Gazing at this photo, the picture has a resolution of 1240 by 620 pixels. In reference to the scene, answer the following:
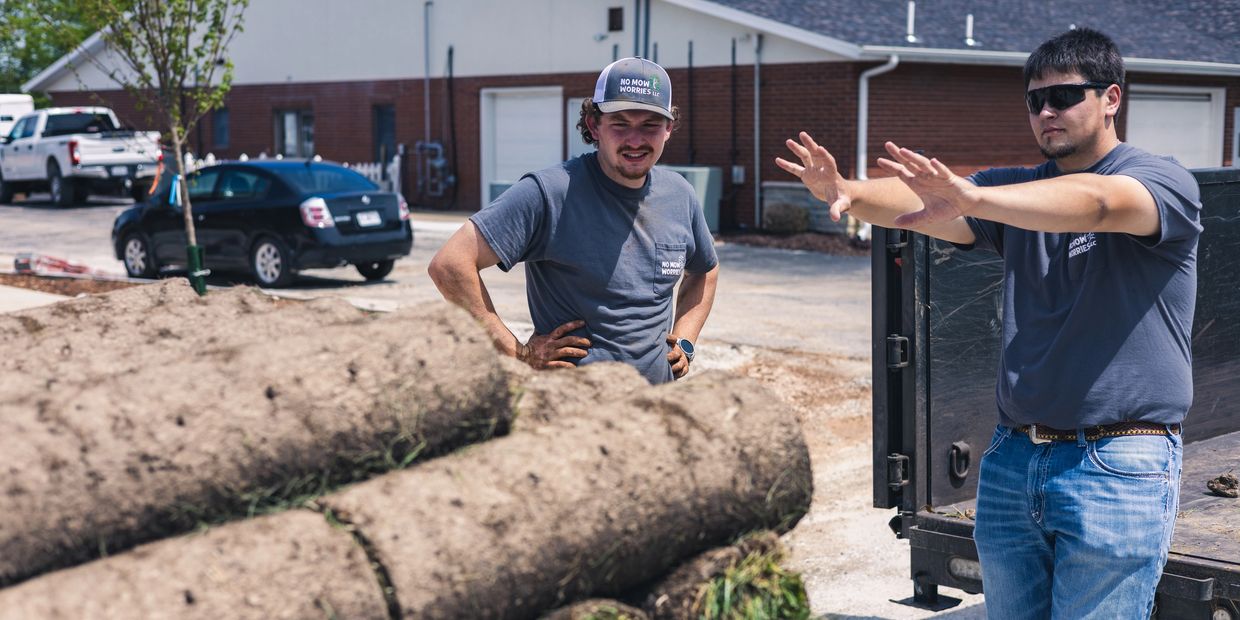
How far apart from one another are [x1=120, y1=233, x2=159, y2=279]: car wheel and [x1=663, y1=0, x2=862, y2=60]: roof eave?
10550 mm

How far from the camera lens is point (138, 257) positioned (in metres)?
17.3

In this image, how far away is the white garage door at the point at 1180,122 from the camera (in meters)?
26.4

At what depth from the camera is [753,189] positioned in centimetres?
2372

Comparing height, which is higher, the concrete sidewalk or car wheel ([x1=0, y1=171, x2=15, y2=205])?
car wheel ([x1=0, y1=171, x2=15, y2=205])

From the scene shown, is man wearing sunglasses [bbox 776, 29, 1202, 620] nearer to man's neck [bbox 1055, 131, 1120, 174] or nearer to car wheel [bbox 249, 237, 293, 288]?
man's neck [bbox 1055, 131, 1120, 174]

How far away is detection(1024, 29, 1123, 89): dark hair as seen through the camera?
336cm

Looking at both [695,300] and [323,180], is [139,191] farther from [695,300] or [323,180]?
[695,300]

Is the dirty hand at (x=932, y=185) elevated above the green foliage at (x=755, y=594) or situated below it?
above

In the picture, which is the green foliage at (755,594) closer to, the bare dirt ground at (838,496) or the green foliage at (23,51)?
the bare dirt ground at (838,496)

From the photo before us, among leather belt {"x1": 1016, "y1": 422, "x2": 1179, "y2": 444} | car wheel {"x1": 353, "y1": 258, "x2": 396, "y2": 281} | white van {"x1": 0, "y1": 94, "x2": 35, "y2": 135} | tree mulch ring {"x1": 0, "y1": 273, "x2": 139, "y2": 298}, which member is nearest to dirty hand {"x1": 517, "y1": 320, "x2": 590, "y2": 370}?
leather belt {"x1": 1016, "y1": 422, "x2": 1179, "y2": 444}

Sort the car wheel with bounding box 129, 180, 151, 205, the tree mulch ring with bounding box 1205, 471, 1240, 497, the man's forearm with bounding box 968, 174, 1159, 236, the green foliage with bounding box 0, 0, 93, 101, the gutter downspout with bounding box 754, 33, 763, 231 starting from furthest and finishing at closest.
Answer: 1. the green foliage with bounding box 0, 0, 93, 101
2. the car wheel with bounding box 129, 180, 151, 205
3. the gutter downspout with bounding box 754, 33, 763, 231
4. the tree mulch ring with bounding box 1205, 471, 1240, 497
5. the man's forearm with bounding box 968, 174, 1159, 236

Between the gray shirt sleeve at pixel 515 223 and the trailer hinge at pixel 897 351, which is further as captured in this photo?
the trailer hinge at pixel 897 351

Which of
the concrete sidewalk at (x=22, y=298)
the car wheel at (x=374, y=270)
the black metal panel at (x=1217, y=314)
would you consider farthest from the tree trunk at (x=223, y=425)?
the car wheel at (x=374, y=270)

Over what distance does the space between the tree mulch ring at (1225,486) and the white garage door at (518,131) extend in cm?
2227
